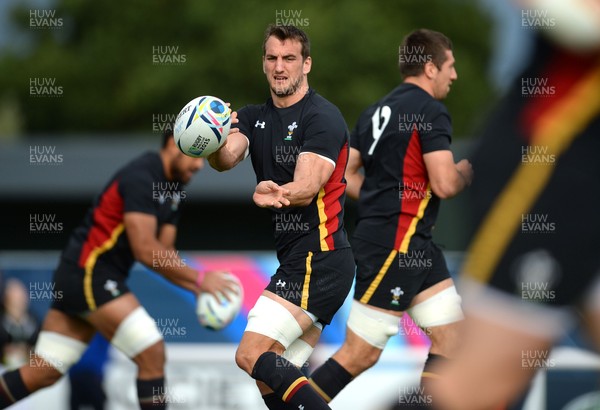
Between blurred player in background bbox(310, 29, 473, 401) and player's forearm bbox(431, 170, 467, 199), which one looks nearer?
player's forearm bbox(431, 170, 467, 199)

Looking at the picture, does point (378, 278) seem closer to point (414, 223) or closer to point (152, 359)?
point (414, 223)

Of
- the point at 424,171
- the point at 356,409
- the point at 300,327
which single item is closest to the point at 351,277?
the point at 300,327

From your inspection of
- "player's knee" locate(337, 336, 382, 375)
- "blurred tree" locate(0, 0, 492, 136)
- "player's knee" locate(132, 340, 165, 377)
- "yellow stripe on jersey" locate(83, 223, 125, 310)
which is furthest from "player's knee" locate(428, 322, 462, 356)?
"blurred tree" locate(0, 0, 492, 136)

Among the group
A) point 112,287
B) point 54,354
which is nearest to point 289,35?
point 112,287

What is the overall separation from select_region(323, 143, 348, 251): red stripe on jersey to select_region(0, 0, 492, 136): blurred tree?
2931cm

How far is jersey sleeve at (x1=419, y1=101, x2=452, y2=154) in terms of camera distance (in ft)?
21.9

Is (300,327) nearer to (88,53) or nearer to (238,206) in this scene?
(238,206)

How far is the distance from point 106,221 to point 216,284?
0.91 m

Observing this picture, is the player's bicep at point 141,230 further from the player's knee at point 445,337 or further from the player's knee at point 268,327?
the player's knee at point 445,337

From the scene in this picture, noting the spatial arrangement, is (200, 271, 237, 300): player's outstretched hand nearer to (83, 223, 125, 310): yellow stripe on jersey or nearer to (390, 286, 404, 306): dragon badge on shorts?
(83, 223, 125, 310): yellow stripe on jersey

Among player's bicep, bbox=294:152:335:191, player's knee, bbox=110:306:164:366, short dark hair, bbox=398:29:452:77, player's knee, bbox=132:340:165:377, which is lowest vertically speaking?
player's knee, bbox=132:340:165:377

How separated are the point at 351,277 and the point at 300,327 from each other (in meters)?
0.46

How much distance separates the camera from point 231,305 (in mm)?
7906

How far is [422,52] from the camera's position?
694cm
